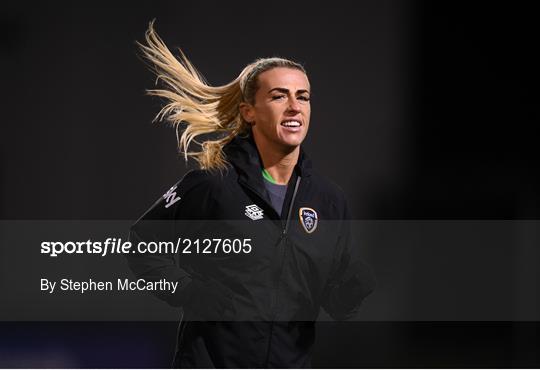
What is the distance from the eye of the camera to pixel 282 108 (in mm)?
2820

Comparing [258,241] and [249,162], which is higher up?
[249,162]

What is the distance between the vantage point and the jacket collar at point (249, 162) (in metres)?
2.76

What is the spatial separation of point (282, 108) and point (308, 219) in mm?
444

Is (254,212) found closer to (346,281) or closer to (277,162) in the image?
(277,162)

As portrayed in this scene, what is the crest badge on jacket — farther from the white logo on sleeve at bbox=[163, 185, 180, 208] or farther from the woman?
the white logo on sleeve at bbox=[163, 185, 180, 208]

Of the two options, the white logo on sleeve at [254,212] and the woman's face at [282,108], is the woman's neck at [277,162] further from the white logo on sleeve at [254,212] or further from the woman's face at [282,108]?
the white logo on sleeve at [254,212]

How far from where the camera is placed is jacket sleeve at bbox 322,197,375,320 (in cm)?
286

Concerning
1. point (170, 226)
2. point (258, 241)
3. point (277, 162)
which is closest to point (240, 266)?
point (258, 241)

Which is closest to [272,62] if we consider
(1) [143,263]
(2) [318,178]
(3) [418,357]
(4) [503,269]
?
(2) [318,178]

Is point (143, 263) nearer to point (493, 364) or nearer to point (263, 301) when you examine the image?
point (263, 301)

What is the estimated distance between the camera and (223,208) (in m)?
2.72

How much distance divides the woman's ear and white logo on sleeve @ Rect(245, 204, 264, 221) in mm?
366

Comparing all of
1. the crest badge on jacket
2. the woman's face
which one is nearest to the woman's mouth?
the woman's face

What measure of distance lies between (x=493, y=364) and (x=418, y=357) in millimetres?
409
